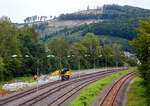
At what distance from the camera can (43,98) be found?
2800cm

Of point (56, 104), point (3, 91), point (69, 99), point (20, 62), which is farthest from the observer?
point (20, 62)

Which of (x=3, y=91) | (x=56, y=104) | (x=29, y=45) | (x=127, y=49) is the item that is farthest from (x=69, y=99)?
(x=127, y=49)

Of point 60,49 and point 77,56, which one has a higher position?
point 60,49

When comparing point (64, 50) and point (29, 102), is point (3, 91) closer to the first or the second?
point (29, 102)

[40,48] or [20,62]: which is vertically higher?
[40,48]

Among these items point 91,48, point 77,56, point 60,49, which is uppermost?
point 91,48

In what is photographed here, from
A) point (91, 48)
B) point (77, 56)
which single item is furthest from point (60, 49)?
point (91, 48)

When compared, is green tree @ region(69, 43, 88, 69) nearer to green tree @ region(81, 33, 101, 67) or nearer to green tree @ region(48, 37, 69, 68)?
green tree @ region(48, 37, 69, 68)

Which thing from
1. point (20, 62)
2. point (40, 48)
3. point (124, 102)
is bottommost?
point (124, 102)

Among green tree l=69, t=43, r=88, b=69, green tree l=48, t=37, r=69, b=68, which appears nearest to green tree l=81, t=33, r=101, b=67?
green tree l=69, t=43, r=88, b=69

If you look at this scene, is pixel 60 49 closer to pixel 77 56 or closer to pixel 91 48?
pixel 77 56

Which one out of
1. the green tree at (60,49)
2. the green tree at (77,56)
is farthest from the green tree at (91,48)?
the green tree at (60,49)

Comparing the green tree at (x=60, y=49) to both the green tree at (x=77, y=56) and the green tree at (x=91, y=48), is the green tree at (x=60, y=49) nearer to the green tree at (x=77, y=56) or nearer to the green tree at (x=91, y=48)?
the green tree at (x=77, y=56)

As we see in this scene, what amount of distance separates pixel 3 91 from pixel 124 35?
546ft
